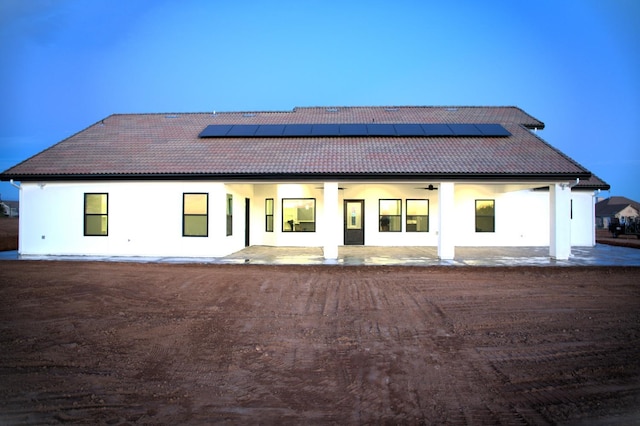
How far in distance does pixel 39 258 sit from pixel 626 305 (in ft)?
55.7

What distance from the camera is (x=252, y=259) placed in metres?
14.4

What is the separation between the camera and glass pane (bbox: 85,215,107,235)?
15.4m

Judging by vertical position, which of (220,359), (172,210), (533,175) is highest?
(533,175)

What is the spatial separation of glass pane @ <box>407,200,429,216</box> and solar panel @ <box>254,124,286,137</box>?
6941 mm

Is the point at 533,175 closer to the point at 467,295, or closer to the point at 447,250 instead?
the point at 447,250

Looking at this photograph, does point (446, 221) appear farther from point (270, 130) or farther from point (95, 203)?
point (95, 203)

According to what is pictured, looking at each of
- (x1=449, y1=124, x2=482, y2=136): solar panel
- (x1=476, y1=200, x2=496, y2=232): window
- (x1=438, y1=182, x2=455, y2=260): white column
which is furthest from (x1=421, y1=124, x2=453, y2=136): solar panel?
(x1=438, y1=182, x2=455, y2=260): white column

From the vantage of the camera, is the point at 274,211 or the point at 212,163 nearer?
the point at 212,163

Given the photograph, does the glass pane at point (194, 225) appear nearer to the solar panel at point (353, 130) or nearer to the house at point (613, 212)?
the solar panel at point (353, 130)

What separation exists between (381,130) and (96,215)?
489 inches

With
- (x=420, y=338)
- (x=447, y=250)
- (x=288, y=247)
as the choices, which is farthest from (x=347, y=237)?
(x=420, y=338)

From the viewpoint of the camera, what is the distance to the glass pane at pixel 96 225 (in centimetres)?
1536

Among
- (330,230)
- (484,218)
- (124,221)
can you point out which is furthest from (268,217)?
(484,218)

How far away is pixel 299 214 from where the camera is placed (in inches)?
774
